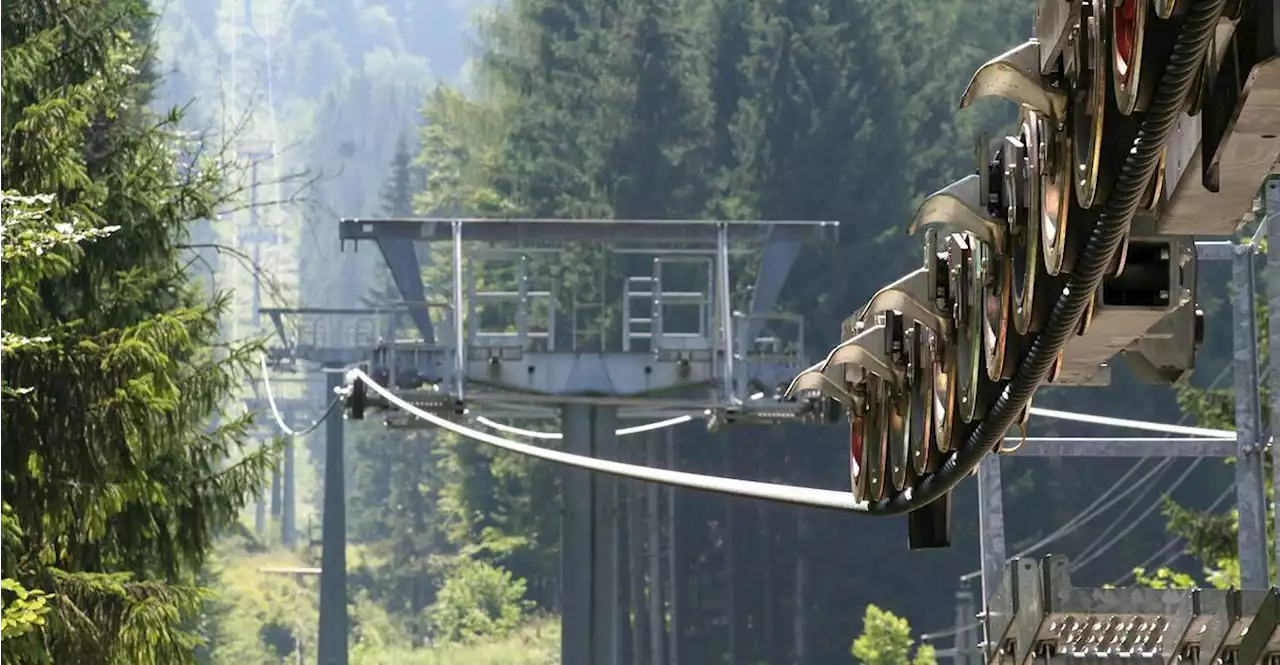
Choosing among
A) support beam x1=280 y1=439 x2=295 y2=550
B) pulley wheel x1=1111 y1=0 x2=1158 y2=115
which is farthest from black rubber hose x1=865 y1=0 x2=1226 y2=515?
support beam x1=280 y1=439 x2=295 y2=550

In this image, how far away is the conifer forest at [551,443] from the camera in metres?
13.3

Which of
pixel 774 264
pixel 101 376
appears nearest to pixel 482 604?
pixel 774 264

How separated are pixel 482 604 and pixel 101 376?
5934 cm

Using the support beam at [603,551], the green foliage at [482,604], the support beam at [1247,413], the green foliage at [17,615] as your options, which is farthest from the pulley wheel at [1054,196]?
the green foliage at [482,604]

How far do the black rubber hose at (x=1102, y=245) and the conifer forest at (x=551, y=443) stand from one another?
5408 millimetres

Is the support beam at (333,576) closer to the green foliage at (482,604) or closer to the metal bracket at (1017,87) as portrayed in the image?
the green foliage at (482,604)

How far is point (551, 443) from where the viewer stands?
49.7 m

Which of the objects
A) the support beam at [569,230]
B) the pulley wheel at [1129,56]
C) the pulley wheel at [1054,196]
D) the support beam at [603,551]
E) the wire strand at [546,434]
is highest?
the support beam at [569,230]

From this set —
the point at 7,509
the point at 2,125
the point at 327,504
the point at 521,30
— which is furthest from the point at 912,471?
the point at 521,30

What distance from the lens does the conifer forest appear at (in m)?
13.3

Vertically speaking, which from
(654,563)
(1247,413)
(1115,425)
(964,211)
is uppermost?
(964,211)

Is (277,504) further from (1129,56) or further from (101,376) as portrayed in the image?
(1129,56)

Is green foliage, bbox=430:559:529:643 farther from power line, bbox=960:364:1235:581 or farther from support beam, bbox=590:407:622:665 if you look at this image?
support beam, bbox=590:407:622:665

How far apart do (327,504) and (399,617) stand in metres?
51.0
